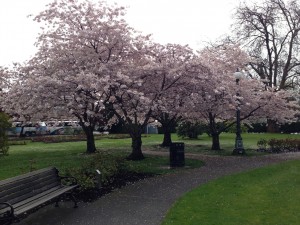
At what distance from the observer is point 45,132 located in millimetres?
42125

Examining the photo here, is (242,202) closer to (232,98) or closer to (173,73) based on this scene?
(173,73)

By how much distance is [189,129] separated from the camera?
106 feet

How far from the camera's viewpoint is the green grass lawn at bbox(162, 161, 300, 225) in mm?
6898

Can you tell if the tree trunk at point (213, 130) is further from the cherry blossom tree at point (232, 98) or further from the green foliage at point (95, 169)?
the green foliage at point (95, 169)

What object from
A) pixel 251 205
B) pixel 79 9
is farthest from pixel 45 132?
pixel 251 205

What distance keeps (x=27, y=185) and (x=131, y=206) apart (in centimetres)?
233

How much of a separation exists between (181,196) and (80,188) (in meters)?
2.51

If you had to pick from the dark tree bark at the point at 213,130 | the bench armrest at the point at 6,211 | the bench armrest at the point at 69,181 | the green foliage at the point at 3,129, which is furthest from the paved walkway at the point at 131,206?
the dark tree bark at the point at 213,130

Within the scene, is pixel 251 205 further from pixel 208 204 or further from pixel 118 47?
pixel 118 47

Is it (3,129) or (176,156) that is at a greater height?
(3,129)

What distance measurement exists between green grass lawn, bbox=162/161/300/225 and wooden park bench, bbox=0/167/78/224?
2.43 m

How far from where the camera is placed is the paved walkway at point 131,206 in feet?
23.1

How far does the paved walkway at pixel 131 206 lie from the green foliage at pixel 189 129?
19374mm

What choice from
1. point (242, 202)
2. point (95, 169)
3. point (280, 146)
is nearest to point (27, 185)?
point (95, 169)
